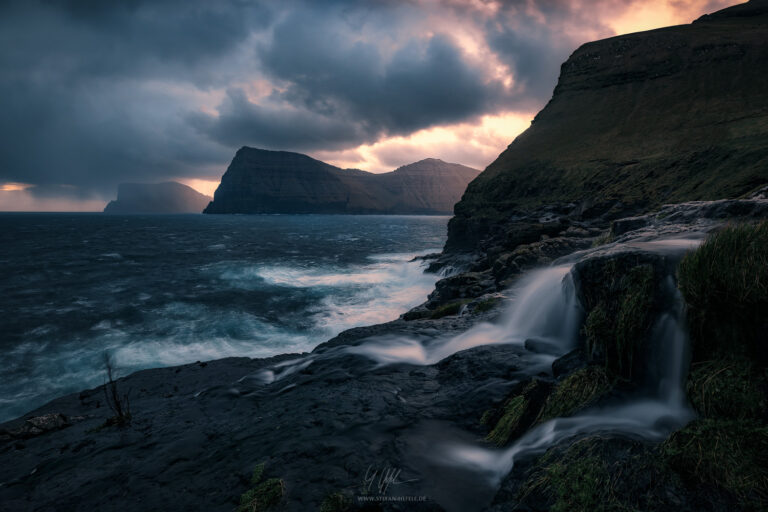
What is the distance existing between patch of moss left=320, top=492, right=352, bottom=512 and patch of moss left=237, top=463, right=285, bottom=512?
747 millimetres

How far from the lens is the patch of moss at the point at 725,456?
10.1ft

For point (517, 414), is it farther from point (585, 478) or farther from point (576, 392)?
point (585, 478)

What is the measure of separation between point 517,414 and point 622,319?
2.28 metres

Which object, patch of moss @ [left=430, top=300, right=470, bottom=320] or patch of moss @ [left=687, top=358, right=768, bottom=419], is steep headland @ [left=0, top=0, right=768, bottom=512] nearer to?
patch of moss @ [left=687, top=358, right=768, bottom=419]

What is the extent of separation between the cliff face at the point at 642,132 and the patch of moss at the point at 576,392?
75.0ft

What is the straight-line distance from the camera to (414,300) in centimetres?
2706

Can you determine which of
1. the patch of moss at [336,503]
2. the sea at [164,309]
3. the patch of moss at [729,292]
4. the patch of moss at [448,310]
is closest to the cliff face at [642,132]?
the sea at [164,309]

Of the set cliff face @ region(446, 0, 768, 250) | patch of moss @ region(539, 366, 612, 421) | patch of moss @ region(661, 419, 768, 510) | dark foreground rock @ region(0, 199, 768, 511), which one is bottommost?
dark foreground rock @ region(0, 199, 768, 511)

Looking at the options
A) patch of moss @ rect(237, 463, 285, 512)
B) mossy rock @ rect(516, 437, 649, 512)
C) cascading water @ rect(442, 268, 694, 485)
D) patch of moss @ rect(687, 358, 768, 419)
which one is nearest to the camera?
mossy rock @ rect(516, 437, 649, 512)

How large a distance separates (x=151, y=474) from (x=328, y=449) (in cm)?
315

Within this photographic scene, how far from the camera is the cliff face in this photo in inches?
1110

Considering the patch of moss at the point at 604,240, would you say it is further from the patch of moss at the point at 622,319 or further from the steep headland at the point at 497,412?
the patch of moss at the point at 622,319

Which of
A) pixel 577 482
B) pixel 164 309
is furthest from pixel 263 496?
pixel 164 309

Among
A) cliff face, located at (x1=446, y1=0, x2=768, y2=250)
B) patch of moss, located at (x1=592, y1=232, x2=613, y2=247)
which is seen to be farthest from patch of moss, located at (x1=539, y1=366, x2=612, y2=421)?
cliff face, located at (x1=446, y1=0, x2=768, y2=250)
